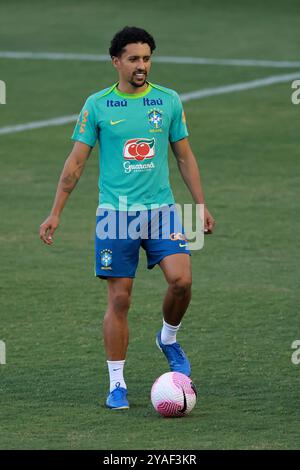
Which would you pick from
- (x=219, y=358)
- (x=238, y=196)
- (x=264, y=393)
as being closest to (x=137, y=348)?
(x=219, y=358)

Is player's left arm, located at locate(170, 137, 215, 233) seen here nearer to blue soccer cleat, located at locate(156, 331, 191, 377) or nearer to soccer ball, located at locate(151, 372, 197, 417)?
blue soccer cleat, located at locate(156, 331, 191, 377)

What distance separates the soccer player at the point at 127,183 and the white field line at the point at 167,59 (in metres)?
16.0

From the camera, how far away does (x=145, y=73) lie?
891 cm

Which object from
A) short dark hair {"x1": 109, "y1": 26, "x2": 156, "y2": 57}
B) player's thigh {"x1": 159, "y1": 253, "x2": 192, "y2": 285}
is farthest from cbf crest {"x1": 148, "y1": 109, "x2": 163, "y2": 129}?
player's thigh {"x1": 159, "y1": 253, "x2": 192, "y2": 285}

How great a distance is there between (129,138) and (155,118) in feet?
0.75

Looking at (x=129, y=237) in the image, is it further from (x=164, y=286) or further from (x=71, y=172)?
(x=164, y=286)

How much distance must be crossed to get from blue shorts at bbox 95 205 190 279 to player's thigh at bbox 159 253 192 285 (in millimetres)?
39

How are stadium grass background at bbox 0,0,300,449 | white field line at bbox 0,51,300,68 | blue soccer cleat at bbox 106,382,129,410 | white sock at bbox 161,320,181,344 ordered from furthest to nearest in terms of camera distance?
white field line at bbox 0,51,300,68 → white sock at bbox 161,320,181,344 → blue soccer cleat at bbox 106,382,129,410 → stadium grass background at bbox 0,0,300,449

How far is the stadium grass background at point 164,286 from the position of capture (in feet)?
28.0

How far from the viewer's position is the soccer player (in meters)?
8.91

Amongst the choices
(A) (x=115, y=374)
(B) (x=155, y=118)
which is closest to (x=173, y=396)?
(A) (x=115, y=374)
